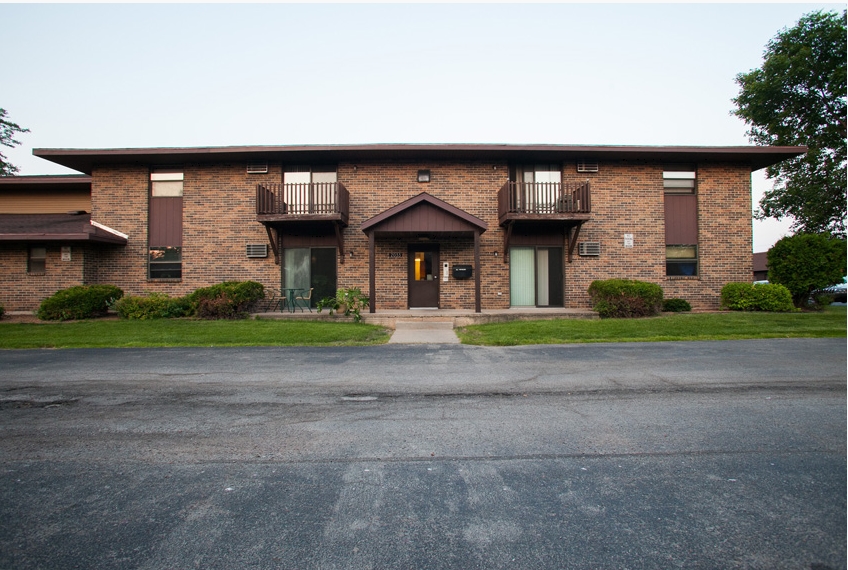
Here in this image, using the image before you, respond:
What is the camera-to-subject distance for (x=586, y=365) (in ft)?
23.3

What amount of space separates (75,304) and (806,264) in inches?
920

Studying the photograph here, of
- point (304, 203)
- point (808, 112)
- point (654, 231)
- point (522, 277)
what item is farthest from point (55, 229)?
point (808, 112)

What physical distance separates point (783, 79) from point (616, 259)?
1764cm

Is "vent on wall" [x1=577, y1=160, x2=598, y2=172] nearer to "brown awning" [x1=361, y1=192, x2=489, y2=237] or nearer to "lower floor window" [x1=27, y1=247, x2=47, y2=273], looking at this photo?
"brown awning" [x1=361, y1=192, x2=489, y2=237]

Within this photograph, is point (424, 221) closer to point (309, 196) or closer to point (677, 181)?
point (309, 196)

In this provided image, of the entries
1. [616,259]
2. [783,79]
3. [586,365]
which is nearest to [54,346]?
[586,365]

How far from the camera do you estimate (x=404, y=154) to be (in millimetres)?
15477

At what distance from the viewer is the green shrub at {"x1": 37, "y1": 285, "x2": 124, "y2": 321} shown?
13.5m

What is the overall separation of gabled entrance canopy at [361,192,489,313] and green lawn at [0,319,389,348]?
2.92 meters

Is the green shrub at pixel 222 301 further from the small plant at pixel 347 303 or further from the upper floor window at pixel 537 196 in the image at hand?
the upper floor window at pixel 537 196

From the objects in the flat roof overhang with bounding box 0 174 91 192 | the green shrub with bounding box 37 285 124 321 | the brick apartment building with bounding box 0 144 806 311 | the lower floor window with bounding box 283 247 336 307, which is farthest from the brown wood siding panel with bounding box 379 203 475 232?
the flat roof overhang with bounding box 0 174 91 192

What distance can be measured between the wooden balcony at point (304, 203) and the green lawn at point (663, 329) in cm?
601

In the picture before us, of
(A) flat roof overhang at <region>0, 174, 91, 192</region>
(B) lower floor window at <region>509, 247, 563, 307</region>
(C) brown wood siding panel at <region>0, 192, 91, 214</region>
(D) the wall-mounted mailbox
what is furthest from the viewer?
(C) brown wood siding panel at <region>0, 192, 91, 214</region>

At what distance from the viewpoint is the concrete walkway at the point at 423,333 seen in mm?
10404
